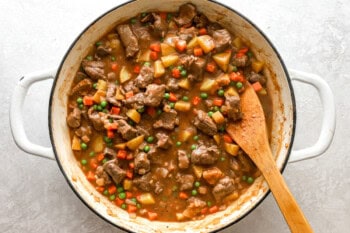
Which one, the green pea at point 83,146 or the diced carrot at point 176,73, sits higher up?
the diced carrot at point 176,73

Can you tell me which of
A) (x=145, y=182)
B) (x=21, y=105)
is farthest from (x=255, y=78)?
(x=21, y=105)

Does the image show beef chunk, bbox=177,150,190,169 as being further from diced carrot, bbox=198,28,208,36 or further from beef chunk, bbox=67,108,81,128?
diced carrot, bbox=198,28,208,36

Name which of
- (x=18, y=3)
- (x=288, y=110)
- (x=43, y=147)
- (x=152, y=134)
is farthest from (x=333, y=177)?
(x=18, y=3)

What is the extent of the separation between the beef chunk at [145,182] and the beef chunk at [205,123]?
589mm

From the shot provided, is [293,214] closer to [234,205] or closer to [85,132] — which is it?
[234,205]

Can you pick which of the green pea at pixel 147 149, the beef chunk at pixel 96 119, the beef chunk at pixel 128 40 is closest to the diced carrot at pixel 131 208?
the green pea at pixel 147 149

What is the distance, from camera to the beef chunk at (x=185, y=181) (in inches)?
189

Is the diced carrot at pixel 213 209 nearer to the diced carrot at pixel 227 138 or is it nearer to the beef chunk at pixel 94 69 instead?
the diced carrot at pixel 227 138

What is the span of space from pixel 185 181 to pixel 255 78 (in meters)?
1.06

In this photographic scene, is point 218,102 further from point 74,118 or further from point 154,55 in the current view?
point 74,118

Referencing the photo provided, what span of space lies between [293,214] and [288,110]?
0.88 metres

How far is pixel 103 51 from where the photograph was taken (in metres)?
4.83

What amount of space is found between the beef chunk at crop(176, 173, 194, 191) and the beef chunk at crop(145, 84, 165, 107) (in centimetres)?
65

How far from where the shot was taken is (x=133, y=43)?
15.7ft
